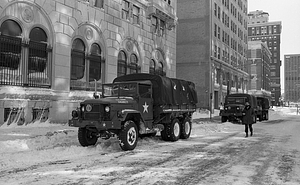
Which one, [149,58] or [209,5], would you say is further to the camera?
[209,5]

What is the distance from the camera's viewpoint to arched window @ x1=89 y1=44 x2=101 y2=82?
22000mm

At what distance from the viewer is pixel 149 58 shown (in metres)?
28.6

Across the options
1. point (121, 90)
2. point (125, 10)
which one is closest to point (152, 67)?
point (125, 10)

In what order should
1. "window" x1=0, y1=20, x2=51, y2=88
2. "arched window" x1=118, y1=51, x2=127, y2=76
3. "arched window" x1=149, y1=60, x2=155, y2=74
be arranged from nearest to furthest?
"window" x1=0, y1=20, x2=51, y2=88 → "arched window" x1=118, y1=51, x2=127, y2=76 → "arched window" x1=149, y1=60, x2=155, y2=74

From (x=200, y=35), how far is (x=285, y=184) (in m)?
42.0

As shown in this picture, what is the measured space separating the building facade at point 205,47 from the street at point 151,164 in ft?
105

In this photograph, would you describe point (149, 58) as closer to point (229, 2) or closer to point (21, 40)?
point (21, 40)

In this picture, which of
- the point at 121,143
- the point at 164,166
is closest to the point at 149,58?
the point at 121,143

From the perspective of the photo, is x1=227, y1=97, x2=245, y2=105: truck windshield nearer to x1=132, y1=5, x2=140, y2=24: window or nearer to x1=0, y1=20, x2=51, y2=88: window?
x1=132, y1=5, x2=140, y2=24: window

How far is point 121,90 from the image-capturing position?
1070 cm

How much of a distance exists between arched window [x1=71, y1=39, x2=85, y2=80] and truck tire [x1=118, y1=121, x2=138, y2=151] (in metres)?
11.6

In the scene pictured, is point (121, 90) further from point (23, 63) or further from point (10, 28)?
point (10, 28)

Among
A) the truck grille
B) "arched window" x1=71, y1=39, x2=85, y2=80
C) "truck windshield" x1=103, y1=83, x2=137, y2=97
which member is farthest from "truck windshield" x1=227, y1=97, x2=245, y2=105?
the truck grille

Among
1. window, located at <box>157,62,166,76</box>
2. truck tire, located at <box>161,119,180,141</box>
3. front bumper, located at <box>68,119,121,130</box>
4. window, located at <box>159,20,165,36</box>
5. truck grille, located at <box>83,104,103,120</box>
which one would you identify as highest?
window, located at <box>159,20,165,36</box>
